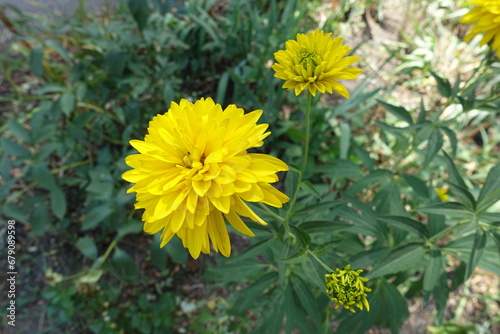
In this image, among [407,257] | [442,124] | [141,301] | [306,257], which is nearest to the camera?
[306,257]

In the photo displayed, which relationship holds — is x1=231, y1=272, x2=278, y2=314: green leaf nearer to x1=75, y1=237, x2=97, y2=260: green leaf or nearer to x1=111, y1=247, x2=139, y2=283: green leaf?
x1=111, y1=247, x2=139, y2=283: green leaf

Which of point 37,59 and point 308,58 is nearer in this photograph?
point 308,58

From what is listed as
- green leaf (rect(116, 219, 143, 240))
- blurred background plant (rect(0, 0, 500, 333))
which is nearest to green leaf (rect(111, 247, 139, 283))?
blurred background plant (rect(0, 0, 500, 333))

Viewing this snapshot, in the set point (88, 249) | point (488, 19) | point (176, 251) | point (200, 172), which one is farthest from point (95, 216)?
point (488, 19)

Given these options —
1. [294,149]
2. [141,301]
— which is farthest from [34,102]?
[294,149]

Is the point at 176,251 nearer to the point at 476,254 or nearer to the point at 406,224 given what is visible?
the point at 406,224

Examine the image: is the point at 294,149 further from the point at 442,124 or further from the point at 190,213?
the point at 190,213

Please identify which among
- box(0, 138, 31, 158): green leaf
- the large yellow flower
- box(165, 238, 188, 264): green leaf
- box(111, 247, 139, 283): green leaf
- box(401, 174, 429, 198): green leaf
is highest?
the large yellow flower

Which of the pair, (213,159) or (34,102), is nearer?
(213,159)
